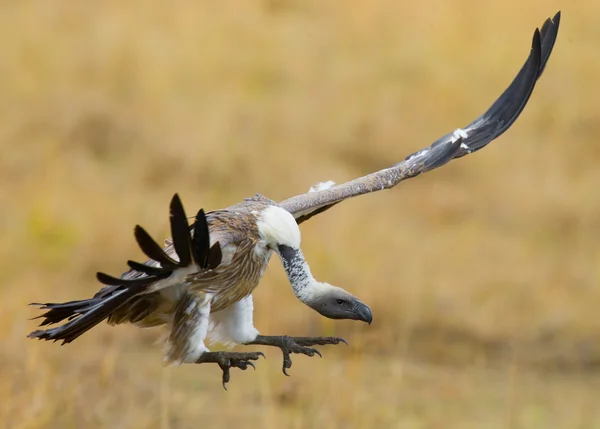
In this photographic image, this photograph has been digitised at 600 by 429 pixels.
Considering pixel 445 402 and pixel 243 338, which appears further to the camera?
pixel 445 402

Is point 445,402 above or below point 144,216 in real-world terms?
below

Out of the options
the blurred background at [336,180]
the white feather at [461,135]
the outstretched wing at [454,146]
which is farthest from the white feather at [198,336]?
the blurred background at [336,180]

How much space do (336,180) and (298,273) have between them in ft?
24.9

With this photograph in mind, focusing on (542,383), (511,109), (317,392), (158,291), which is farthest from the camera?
(542,383)

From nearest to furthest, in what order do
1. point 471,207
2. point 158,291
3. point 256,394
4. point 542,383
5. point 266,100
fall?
point 158,291
point 256,394
point 542,383
point 471,207
point 266,100

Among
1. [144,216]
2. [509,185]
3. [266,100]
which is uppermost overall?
[266,100]

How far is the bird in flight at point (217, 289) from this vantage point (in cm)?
599

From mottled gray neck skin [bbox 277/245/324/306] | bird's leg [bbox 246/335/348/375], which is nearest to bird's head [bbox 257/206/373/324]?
mottled gray neck skin [bbox 277/245/324/306]

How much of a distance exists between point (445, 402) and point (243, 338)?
16.8 feet

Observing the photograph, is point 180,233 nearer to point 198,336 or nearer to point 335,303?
point 198,336

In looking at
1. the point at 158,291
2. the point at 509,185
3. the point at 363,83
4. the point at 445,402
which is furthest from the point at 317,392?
the point at 363,83

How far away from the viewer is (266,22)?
16.0 m

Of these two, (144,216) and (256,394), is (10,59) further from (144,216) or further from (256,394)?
(256,394)

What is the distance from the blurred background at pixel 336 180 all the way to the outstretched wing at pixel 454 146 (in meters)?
2.54
